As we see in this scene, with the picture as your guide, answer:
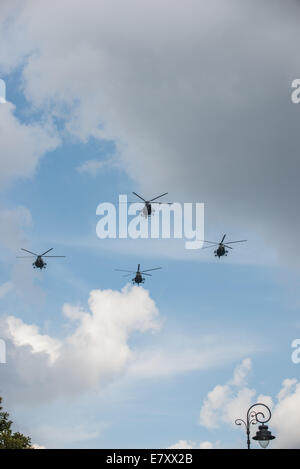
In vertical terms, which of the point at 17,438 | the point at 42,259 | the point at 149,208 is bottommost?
the point at 17,438

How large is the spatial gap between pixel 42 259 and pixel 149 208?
12209 mm

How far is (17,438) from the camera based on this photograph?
5084 cm

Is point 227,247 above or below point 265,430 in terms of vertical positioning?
above
